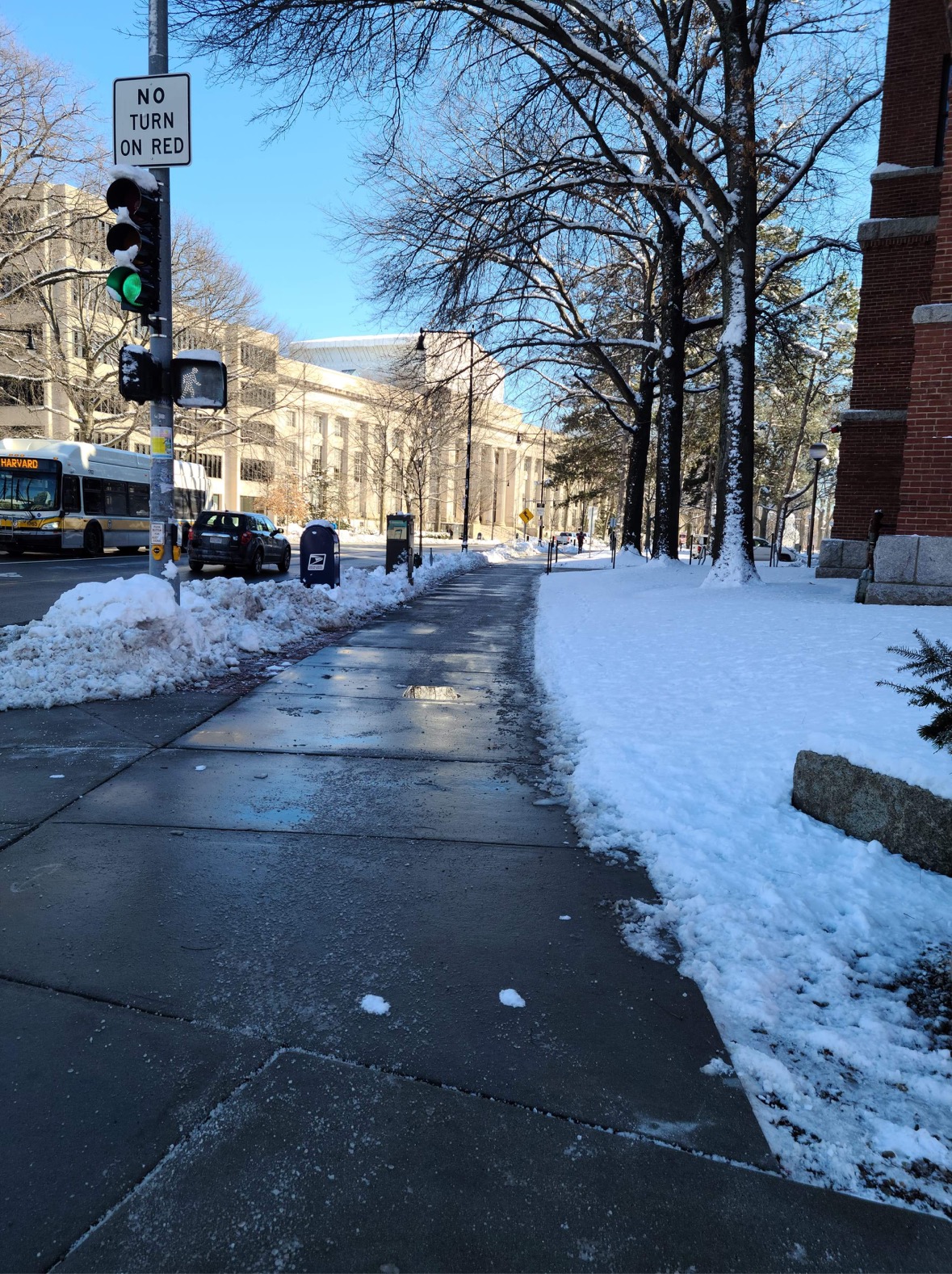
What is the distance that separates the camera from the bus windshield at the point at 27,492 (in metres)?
25.0

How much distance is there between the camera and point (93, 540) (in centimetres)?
2753

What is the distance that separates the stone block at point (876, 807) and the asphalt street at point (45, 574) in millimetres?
9905

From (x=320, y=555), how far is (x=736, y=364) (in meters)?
8.65

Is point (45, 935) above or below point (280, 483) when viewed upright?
below

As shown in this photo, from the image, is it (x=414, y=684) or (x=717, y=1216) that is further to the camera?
(x=414, y=684)

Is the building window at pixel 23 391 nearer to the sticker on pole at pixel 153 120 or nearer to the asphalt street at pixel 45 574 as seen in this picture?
the asphalt street at pixel 45 574

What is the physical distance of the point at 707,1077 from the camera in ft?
8.46

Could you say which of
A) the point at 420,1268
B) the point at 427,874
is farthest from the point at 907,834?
the point at 420,1268

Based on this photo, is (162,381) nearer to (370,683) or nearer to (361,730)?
(370,683)

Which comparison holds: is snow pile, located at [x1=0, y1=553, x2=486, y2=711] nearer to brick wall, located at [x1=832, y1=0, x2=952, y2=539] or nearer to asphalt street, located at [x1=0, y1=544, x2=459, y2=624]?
asphalt street, located at [x1=0, y1=544, x2=459, y2=624]

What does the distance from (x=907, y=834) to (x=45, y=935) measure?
3.83 meters

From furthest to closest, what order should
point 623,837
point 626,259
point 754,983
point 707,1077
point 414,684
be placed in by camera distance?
point 626,259 → point 414,684 → point 623,837 → point 754,983 → point 707,1077

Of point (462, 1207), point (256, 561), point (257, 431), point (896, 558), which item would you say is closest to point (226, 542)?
point (256, 561)

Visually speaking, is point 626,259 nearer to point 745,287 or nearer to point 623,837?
point 745,287
